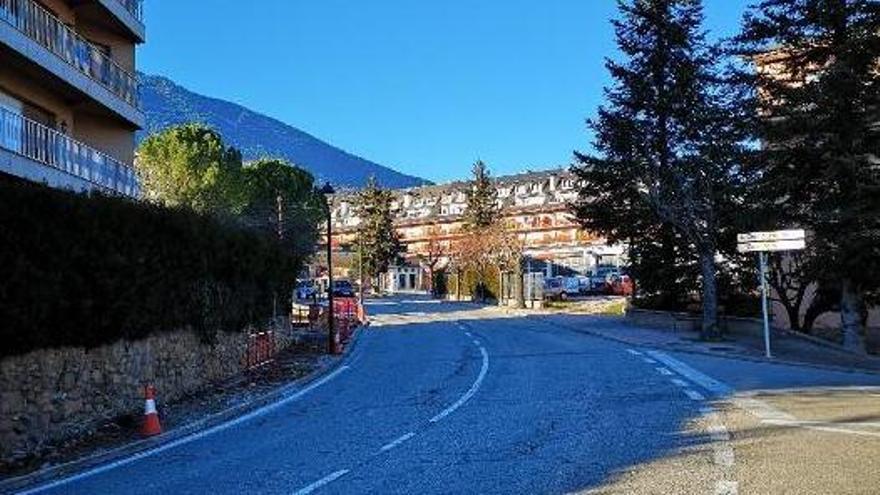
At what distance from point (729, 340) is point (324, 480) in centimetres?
2338

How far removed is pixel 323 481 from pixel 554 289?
61692mm

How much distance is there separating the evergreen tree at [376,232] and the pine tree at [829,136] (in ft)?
266

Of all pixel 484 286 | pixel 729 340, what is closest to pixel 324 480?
pixel 729 340

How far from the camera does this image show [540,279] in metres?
65.4

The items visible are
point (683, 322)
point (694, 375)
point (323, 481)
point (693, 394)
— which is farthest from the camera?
point (683, 322)

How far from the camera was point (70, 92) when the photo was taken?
27.1m

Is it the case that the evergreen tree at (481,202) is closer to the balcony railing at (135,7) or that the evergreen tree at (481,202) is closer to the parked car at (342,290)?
the parked car at (342,290)

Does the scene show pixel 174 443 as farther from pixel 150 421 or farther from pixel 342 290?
pixel 342 290

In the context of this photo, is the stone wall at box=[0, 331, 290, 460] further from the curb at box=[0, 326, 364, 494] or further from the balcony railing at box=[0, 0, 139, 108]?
the balcony railing at box=[0, 0, 139, 108]

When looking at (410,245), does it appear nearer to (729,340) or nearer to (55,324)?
(729,340)

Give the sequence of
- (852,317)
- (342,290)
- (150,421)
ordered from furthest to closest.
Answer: (342,290), (852,317), (150,421)

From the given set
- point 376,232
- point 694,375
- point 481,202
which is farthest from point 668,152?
point 376,232

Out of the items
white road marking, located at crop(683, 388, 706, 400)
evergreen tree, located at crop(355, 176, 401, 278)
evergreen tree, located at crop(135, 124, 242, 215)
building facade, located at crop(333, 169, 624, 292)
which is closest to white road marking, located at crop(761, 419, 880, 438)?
white road marking, located at crop(683, 388, 706, 400)

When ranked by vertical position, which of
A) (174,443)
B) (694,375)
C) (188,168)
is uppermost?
(188,168)
